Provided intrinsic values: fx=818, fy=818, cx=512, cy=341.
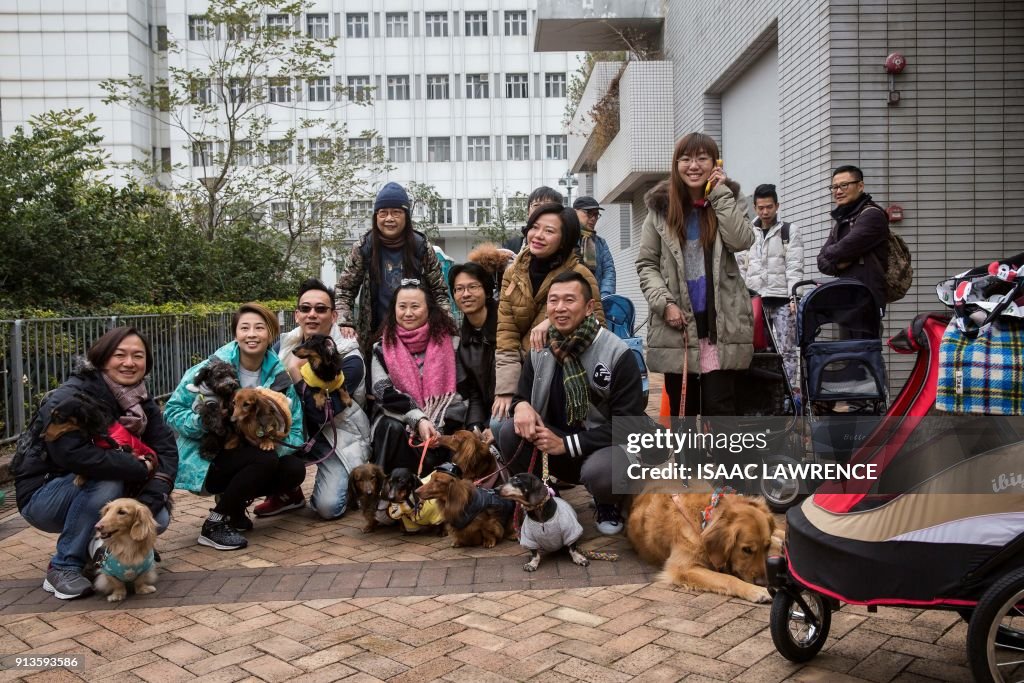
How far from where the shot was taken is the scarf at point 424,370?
581 centimetres

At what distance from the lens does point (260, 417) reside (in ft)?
17.1

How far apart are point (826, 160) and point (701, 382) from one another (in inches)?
143

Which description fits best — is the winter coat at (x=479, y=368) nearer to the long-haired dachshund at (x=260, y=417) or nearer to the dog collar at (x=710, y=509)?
the long-haired dachshund at (x=260, y=417)

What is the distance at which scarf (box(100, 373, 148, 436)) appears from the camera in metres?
4.59

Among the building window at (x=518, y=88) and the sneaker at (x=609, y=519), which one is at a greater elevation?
the building window at (x=518, y=88)

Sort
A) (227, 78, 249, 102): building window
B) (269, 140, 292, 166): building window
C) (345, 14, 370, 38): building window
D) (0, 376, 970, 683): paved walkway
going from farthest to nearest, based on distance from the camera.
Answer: (345, 14, 370, 38): building window
(269, 140, 292, 166): building window
(227, 78, 249, 102): building window
(0, 376, 970, 683): paved walkway

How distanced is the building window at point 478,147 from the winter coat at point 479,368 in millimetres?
43931

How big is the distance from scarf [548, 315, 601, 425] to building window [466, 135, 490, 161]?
45131 millimetres

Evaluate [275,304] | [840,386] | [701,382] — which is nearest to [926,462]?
[840,386]

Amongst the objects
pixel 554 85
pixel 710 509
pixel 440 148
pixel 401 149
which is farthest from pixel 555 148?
pixel 710 509

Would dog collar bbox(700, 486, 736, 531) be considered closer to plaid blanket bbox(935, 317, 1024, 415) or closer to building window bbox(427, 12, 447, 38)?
plaid blanket bbox(935, 317, 1024, 415)

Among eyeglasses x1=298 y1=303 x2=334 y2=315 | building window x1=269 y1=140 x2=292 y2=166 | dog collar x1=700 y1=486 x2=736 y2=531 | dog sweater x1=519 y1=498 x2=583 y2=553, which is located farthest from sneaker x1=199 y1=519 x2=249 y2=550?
building window x1=269 y1=140 x2=292 y2=166

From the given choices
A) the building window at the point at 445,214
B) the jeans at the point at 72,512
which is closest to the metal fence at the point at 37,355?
the jeans at the point at 72,512

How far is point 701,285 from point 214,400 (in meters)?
3.18
